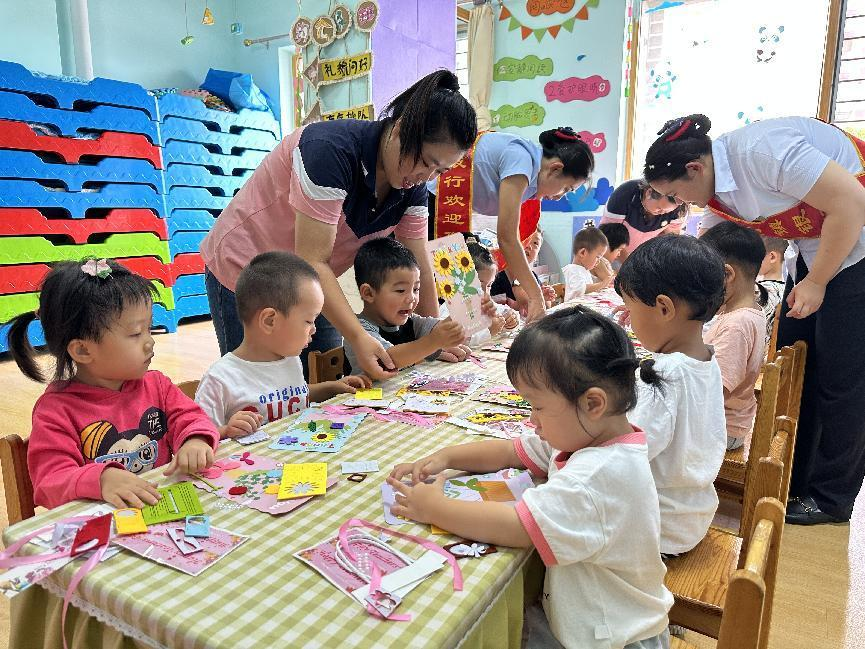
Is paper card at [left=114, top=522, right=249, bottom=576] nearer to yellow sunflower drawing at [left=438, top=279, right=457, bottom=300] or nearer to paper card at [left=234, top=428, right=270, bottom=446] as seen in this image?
paper card at [left=234, top=428, right=270, bottom=446]

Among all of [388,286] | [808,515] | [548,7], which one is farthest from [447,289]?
[548,7]

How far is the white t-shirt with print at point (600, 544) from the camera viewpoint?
82 cm

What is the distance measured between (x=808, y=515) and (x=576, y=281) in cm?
170

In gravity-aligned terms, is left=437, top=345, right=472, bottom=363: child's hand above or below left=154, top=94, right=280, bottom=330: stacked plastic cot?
below

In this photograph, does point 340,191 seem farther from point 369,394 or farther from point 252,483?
point 252,483

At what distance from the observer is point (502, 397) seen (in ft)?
4.89

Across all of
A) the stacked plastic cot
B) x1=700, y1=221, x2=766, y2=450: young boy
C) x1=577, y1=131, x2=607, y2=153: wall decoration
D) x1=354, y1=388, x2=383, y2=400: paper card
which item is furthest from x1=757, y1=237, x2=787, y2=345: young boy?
the stacked plastic cot

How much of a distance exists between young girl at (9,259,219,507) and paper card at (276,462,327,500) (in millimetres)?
154

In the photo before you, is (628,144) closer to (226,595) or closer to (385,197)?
(385,197)

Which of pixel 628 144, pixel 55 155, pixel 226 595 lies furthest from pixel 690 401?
pixel 55 155

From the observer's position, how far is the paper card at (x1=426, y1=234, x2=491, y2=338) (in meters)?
2.08

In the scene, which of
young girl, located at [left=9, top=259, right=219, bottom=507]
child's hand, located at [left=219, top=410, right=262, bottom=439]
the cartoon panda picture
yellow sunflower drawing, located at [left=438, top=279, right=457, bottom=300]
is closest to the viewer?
young girl, located at [left=9, top=259, right=219, bottom=507]

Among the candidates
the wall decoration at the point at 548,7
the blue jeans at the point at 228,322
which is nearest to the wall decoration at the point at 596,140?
the wall decoration at the point at 548,7

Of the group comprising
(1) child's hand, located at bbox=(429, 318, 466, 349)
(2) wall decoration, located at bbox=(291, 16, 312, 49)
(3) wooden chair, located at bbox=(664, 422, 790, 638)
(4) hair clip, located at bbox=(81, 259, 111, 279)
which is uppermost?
(2) wall decoration, located at bbox=(291, 16, 312, 49)
